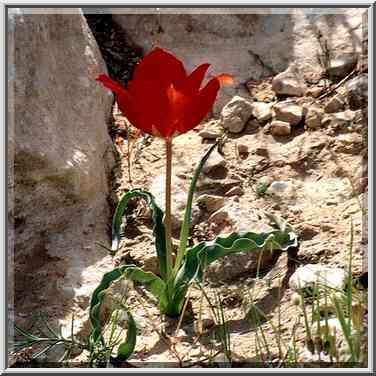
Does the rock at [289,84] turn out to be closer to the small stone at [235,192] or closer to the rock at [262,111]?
the rock at [262,111]

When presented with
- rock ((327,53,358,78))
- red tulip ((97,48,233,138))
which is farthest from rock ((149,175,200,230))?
rock ((327,53,358,78))

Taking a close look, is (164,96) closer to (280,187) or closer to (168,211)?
(168,211)

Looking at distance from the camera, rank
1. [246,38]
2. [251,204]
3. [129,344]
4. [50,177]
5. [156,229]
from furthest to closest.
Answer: [246,38], [251,204], [50,177], [156,229], [129,344]

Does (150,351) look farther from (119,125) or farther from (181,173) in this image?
(119,125)

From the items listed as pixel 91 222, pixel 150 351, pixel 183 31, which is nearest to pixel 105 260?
pixel 91 222

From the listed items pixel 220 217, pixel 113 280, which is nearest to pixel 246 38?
pixel 220 217

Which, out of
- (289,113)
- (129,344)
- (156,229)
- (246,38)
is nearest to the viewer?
(129,344)

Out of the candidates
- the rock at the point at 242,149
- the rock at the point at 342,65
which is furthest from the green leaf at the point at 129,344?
the rock at the point at 342,65
